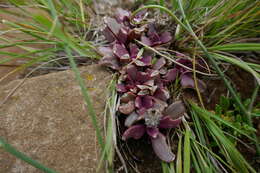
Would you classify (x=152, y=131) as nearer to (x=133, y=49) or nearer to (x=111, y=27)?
(x=133, y=49)

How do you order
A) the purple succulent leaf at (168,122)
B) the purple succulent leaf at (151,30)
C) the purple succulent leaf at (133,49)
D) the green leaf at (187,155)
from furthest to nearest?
the purple succulent leaf at (151,30)
the purple succulent leaf at (133,49)
the purple succulent leaf at (168,122)
the green leaf at (187,155)

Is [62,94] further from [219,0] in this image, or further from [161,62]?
[219,0]

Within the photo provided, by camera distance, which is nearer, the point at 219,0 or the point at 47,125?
the point at 47,125

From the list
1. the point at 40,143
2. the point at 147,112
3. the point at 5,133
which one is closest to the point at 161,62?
the point at 147,112

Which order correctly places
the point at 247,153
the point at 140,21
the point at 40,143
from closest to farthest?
the point at 40,143 < the point at 247,153 < the point at 140,21

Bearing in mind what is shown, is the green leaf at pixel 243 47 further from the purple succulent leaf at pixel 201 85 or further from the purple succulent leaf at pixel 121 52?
the purple succulent leaf at pixel 121 52

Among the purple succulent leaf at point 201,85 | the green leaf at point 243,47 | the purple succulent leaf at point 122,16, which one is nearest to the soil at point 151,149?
the purple succulent leaf at point 201,85
